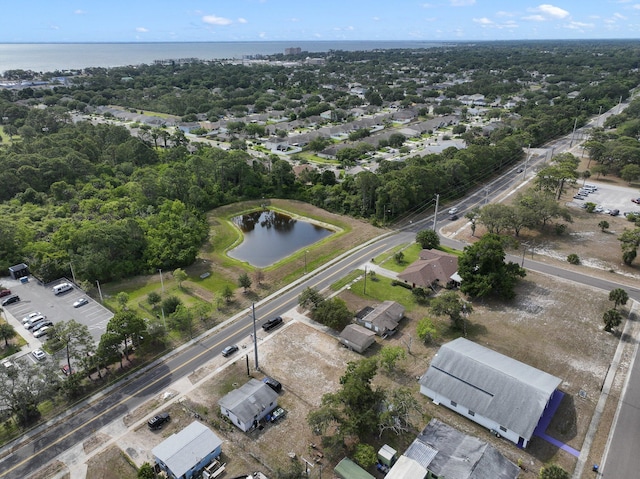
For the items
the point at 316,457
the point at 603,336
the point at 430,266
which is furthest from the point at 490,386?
the point at 430,266

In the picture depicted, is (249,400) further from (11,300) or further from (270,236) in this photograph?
(270,236)

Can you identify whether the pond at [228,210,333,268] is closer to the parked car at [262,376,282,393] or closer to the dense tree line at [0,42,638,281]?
the dense tree line at [0,42,638,281]

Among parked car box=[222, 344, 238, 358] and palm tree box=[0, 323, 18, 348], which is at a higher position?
palm tree box=[0, 323, 18, 348]

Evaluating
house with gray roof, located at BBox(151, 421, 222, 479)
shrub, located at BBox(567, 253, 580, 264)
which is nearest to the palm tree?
house with gray roof, located at BBox(151, 421, 222, 479)

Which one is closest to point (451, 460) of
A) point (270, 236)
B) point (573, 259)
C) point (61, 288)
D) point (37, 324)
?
point (573, 259)

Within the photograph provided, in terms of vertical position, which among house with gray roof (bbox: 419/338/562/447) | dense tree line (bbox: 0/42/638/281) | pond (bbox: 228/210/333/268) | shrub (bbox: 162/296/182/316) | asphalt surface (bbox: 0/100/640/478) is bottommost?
pond (bbox: 228/210/333/268)
